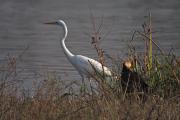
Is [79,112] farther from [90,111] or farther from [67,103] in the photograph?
[67,103]

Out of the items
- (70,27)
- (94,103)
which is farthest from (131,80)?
(70,27)

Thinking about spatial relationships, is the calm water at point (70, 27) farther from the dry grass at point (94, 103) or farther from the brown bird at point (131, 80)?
the dry grass at point (94, 103)

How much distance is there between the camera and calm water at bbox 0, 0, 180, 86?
50.8 ft

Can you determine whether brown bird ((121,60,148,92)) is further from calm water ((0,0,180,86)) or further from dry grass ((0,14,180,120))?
calm water ((0,0,180,86))

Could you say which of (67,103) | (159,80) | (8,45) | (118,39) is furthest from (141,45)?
(67,103)

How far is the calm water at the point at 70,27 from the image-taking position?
15.5m

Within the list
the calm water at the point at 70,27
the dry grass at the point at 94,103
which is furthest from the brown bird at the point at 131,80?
the calm water at the point at 70,27

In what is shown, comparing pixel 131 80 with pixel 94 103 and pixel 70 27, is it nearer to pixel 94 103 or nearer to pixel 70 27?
pixel 94 103

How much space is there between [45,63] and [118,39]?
3.96 metres

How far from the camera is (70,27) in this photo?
2258 centimetres

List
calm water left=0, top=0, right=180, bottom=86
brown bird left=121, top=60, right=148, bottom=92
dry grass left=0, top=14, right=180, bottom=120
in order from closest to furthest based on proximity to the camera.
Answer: dry grass left=0, top=14, right=180, bottom=120, brown bird left=121, top=60, right=148, bottom=92, calm water left=0, top=0, right=180, bottom=86

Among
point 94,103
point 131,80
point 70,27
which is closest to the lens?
point 94,103

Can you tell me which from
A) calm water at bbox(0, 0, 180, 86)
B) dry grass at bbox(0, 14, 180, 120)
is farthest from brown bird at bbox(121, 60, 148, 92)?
calm water at bbox(0, 0, 180, 86)

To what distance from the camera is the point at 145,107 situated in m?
5.39
